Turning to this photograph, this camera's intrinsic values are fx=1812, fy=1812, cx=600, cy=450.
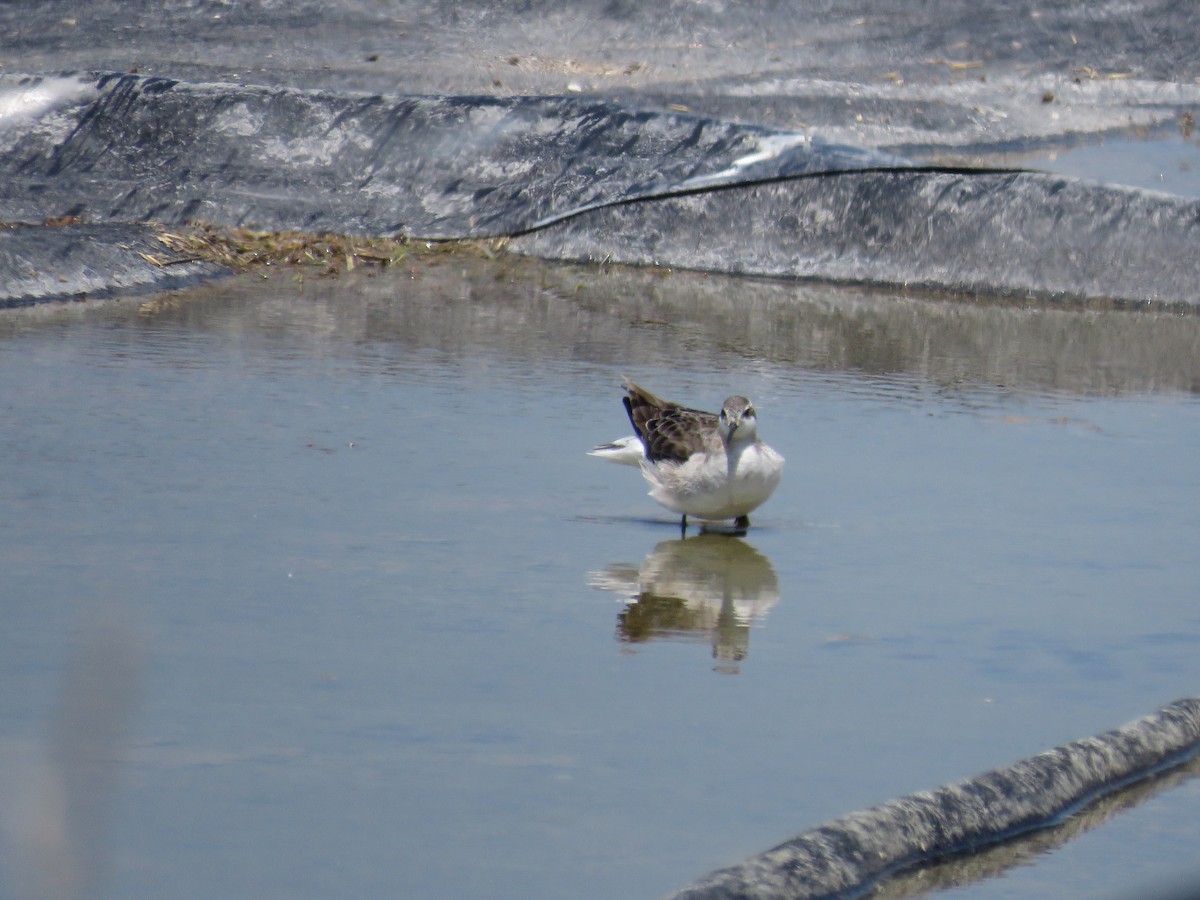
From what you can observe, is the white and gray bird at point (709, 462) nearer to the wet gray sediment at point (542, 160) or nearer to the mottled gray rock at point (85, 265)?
the mottled gray rock at point (85, 265)

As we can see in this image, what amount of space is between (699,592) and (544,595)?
1.39ft

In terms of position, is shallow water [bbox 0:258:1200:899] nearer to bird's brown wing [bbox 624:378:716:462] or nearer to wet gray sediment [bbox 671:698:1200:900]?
wet gray sediment [bbox 671:698:1200:900]

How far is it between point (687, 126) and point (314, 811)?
7.48 metres

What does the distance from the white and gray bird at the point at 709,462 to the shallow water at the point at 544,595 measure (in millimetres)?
144

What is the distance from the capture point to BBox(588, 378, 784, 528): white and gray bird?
4.90 metres

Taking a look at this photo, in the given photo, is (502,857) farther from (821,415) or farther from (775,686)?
(821,415)

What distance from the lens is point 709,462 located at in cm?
495

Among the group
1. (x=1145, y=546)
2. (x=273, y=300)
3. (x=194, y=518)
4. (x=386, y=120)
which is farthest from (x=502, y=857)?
(x=386, y=120)

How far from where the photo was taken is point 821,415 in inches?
255

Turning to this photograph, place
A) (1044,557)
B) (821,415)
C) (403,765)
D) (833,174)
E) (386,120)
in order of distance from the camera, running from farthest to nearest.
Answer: (386,120) < (833,174) < (821,415) < (1044,557) < (403,765)

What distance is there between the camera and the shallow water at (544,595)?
299 centimetres

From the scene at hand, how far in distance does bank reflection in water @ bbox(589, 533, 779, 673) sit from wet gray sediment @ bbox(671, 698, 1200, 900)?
31.3 inches

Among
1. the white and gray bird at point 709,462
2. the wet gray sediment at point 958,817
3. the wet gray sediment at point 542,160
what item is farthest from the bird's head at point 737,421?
the wet gray sediment at point 542,160

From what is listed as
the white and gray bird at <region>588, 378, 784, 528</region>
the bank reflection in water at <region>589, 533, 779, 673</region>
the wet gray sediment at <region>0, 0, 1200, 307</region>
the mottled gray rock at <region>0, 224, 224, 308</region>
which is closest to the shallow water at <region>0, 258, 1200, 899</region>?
the bank reflection in water at <region>589, 533, 779, 673</region>
